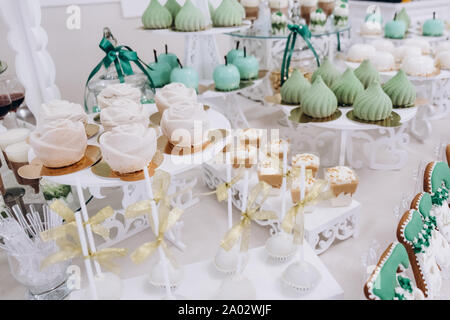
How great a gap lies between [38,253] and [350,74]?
1.66 metres

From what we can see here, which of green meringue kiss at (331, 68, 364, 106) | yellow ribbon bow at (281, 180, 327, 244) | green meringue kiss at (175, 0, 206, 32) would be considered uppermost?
green meringue kiss at (175, 0, 206, 32)

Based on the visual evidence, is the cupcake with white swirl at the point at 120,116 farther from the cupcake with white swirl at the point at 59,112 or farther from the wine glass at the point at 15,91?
the wine glass at the point at 15,91

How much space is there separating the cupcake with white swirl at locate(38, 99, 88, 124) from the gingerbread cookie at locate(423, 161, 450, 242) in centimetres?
141

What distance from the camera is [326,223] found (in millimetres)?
1604

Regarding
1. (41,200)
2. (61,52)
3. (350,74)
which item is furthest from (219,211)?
(61,52)

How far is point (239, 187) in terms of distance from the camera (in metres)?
1.88

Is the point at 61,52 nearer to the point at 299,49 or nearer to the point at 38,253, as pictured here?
the point at 299,49

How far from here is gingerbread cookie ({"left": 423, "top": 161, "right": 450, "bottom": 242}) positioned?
4.97 ft

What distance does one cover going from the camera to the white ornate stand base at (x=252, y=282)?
1076 millimetres

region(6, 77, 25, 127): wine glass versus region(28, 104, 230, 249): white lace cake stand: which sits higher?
region(6, 77, 25, 127): wine glass

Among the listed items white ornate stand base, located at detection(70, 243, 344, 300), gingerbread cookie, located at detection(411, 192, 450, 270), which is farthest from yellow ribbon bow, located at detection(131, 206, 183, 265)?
gingerbread cookie, located at detection(411, 192, 450, 270)

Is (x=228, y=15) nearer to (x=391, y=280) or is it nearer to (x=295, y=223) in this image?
(x=295, y=223)

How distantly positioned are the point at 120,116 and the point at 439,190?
4.25 feet

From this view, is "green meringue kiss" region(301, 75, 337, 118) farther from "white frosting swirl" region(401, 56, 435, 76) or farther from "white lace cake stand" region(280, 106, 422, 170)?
"white frosting swirl" region(401, 56, 435, 76)
